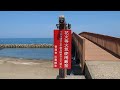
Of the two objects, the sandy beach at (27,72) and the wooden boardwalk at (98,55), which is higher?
the wooden boardwalk at (98,55)

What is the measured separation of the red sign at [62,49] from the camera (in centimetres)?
856

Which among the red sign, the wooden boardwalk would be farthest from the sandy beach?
the red sign

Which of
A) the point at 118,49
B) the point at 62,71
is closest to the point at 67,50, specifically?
the point at 62,71

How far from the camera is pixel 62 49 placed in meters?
8.77

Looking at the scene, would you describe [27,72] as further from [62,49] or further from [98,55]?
[62,49]

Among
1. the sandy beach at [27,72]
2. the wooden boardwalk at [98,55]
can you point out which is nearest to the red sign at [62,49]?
the wooden boardwalk at [98,55]

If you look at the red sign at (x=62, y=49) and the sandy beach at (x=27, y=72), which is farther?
the sandy beach at (x=27, y=72)

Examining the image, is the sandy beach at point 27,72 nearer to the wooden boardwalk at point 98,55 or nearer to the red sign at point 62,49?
the wooden boardwalk at point 98,55

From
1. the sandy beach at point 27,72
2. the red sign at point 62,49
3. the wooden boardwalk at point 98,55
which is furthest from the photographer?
the sandy beach at point 27,72

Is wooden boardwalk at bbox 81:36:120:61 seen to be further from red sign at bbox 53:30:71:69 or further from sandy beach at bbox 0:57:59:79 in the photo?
sandy beach at bbox 0:57:59:79
